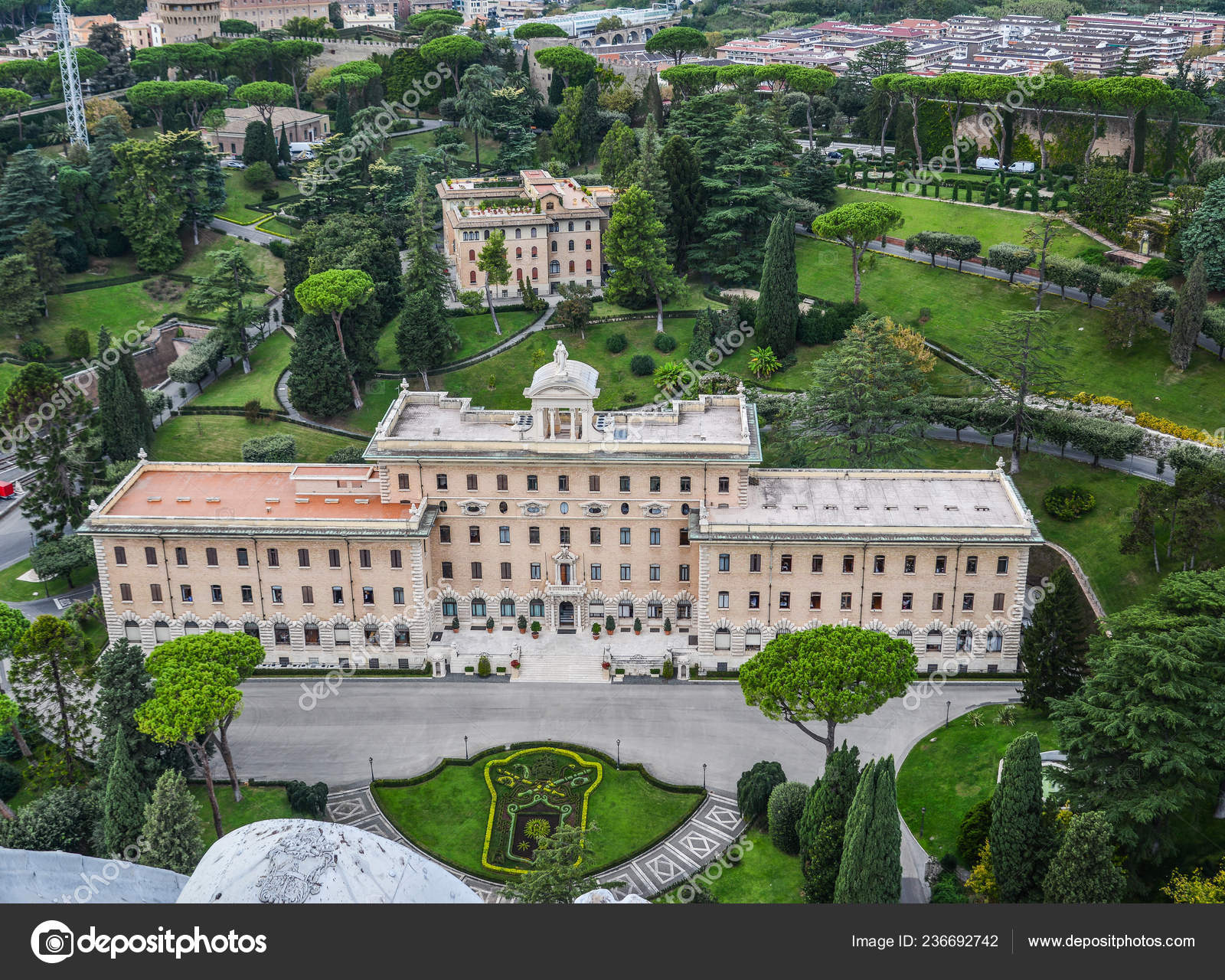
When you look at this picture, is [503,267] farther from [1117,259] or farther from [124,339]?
[1117,259]

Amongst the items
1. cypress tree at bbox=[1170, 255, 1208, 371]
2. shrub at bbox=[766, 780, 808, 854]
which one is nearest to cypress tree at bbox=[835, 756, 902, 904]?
shrub at bbox=[766, 780, 808, 854]

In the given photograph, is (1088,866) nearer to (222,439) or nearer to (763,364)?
(763,364)

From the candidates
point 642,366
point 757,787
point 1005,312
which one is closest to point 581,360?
point 642,366

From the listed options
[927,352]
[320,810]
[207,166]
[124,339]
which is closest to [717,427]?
[927,352]

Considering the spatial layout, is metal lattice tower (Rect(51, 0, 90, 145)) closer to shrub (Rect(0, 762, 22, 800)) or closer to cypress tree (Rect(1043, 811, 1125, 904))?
shrub (Rect(0, 762, 22, 800))

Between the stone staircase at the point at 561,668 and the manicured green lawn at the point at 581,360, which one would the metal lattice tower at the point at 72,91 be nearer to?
the manicured green lawn at the point at 581,360

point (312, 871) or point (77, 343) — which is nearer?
point (312, 871)
